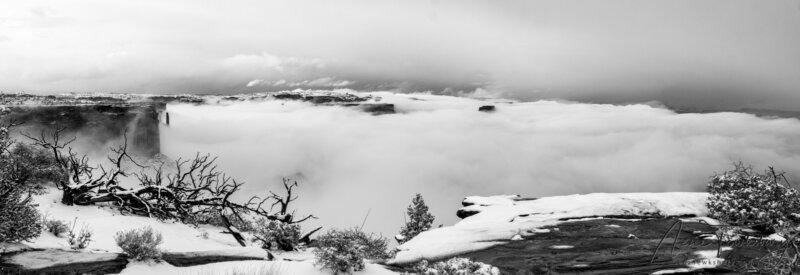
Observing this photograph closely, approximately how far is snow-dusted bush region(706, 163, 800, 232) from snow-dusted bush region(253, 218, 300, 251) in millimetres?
11896

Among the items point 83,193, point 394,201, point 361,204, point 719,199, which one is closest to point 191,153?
point 361,204

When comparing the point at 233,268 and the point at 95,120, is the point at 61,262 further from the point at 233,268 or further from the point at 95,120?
the point at 95,120

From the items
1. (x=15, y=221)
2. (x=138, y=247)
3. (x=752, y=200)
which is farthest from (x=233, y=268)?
(x=752, y=200)

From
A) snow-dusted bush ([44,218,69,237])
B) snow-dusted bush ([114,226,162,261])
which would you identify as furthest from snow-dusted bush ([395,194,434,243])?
snow-dusted bush ([114,226,162,261])

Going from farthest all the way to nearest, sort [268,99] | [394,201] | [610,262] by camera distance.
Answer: [268,99] < [394,201] < [610,262]

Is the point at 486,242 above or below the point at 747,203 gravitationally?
below

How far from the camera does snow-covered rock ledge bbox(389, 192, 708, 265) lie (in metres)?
12.0

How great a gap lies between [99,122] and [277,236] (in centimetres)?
2596

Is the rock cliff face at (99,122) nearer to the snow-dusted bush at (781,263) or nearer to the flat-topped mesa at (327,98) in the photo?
the snow-dusted bush at (781,263)

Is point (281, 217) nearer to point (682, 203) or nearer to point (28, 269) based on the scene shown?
point (28, 269)

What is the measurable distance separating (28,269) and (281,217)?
8641 mm

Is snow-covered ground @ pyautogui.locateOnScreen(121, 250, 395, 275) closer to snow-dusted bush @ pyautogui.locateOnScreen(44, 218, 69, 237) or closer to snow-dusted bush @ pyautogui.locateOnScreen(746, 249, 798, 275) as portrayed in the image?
snow-dusted bush @ pyautogui.locateOnScreen(44, 218, 69, 237)

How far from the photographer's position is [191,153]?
94062 mm

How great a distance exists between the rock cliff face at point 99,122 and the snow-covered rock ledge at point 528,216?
25393mm
